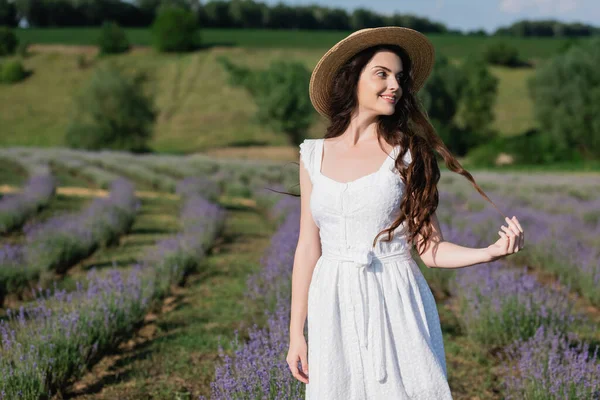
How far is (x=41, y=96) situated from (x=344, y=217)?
Result: 58.3 metres

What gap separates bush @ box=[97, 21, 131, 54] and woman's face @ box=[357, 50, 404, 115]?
221 ft

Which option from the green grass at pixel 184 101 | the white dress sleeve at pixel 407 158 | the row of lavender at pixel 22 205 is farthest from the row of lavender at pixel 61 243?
the green grass at pixel 184 101

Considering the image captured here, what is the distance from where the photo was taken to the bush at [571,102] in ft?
117

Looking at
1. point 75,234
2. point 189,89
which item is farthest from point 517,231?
point 189,89

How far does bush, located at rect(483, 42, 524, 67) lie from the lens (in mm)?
62562

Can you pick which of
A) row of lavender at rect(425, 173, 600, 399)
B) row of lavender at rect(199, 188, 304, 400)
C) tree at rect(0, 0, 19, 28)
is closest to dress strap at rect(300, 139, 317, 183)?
row of lavender at rect(199, 188, 304, 400)

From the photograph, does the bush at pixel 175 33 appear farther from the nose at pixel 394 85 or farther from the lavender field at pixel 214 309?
the nose at pixel 394 85

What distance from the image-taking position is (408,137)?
7.29ft

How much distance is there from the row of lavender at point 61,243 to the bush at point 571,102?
30.8 metres

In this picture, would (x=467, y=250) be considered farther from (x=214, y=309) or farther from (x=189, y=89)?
(x=189, y=89)

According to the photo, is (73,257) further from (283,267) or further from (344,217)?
(344,217)

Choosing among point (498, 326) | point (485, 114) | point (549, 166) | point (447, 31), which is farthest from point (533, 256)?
point (447, 31)

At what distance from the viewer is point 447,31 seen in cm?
9331

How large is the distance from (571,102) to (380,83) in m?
37.0
